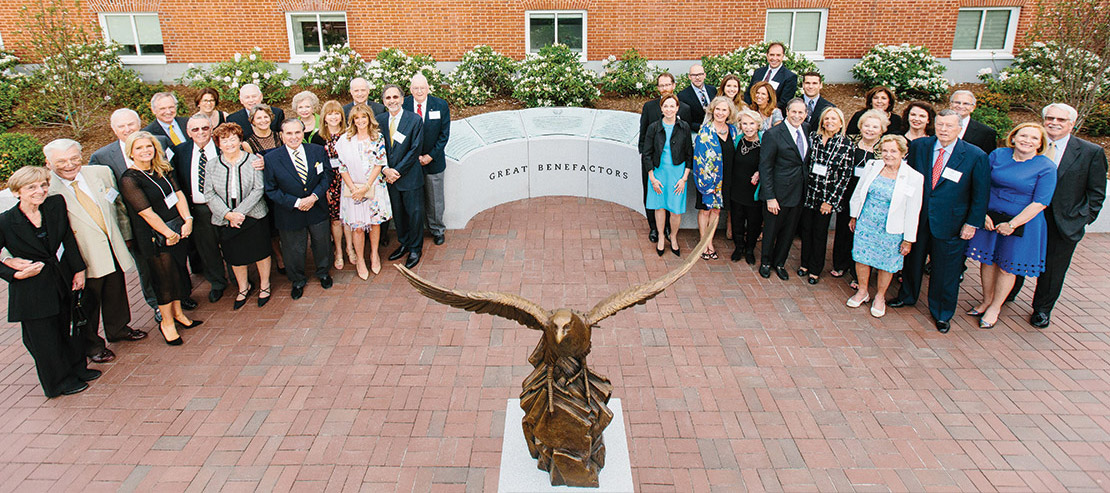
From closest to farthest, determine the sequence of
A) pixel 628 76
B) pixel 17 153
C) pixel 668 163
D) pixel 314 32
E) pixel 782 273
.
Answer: pixel 782 273, pixel 668 163, pixel 17 153, pixel 628 76, pixel 314 32

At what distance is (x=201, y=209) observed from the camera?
595cm

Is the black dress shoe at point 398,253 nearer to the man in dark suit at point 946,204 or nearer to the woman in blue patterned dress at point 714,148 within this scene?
the woman in blue patterned dress at point 714,148

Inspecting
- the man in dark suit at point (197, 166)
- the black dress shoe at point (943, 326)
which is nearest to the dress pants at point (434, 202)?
the man in dark suit at point (197, 166)

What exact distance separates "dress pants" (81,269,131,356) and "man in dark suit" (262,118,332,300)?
1.40m

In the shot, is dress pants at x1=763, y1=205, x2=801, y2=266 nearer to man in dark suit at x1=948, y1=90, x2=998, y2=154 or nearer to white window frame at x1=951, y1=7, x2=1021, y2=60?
man in dark suit at x1=948, y1=90, x2=998, y2=154

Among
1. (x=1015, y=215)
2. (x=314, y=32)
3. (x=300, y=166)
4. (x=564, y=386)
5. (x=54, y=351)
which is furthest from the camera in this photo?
(x=314, y=32)

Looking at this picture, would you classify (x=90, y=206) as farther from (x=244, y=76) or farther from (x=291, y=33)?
(x=291, y=33)

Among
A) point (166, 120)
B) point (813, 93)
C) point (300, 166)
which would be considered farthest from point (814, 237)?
point (166, 120)

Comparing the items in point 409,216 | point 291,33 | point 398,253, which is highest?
point 291,33

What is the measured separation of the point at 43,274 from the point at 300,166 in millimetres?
2151

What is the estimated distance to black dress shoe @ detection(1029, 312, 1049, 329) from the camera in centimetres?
577

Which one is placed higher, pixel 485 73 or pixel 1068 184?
pixel 485 73

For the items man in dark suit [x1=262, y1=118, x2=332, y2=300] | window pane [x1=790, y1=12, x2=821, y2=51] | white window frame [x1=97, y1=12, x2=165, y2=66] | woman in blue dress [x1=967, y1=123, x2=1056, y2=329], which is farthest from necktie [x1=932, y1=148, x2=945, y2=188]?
white window frame [x1=97, y1=12, x2=165, y2=66]

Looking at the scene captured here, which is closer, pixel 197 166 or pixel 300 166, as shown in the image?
pixel 197 166
